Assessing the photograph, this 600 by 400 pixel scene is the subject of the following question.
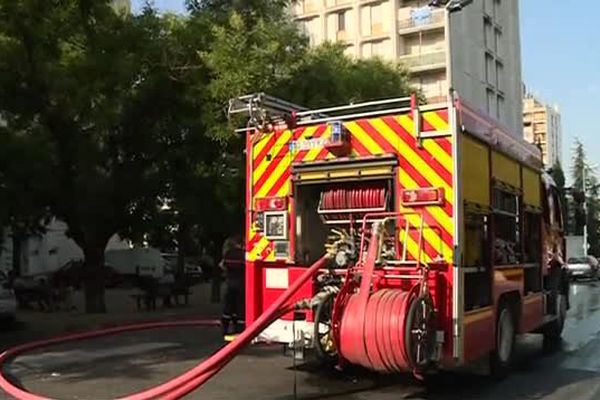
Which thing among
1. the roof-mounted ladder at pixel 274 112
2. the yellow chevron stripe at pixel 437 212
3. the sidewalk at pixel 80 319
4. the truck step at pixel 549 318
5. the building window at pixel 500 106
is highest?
the building window at pixel 500 106

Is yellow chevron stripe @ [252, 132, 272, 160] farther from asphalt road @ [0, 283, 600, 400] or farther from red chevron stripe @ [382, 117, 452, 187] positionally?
asphalt road @ [0, 283, 600, 400]

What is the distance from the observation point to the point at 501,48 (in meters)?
82.8

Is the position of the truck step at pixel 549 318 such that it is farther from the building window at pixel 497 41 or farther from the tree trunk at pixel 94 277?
the building window at pixel 497 41

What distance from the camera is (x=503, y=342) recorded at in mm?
10688

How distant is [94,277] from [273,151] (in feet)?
32.1

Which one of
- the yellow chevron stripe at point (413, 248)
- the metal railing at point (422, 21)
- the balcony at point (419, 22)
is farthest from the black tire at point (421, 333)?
the metal railing at point (422, 21)

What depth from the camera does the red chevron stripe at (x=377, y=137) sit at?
941 centimetres

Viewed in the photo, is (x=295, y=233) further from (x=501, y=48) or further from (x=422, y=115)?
(x=501, y=48)

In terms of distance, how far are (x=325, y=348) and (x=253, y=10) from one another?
33.8ft

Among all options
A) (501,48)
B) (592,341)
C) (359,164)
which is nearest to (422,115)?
(359,164)

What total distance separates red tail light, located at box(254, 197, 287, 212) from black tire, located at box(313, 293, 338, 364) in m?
1.53

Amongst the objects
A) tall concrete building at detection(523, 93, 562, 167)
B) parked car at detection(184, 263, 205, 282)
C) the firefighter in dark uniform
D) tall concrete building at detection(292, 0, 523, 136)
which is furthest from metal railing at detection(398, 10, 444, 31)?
the firefighter in dark uniform

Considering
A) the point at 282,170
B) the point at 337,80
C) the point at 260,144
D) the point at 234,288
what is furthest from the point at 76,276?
the point at 282,170

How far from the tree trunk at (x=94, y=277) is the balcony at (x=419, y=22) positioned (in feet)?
177
